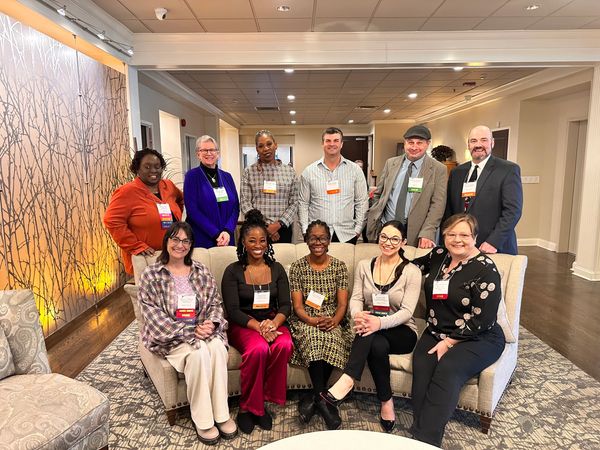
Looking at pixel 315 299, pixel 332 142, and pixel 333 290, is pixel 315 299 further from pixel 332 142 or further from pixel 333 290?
pixel 332 142

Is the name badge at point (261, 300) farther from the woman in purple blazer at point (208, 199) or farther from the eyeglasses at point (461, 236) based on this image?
the eyeglasses at point (461, 236)

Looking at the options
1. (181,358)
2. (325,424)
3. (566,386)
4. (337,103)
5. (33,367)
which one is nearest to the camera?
(33,367)

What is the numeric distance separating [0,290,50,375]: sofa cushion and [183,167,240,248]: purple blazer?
4.20 ft

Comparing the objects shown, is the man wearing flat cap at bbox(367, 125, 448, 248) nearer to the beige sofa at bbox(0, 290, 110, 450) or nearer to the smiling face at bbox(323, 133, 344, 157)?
the smiling face at bbox(323, 133, 344, 157)

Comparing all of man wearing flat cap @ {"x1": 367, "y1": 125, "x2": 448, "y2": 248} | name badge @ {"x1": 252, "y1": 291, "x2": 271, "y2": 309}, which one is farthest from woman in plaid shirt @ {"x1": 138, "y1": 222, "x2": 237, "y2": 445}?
man wearing flat cap @ {"x1": 367, "y1": 125, "x2": 448, "y2": 248}

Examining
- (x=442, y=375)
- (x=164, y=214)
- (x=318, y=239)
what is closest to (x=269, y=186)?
(x=164, y=214)

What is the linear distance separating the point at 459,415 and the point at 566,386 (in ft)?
3.03

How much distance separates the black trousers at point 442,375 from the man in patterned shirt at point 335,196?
1198mm

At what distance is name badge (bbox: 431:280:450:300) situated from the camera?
2.19 m

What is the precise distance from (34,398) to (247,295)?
45.5 inches

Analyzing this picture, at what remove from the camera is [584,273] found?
5.27 meters

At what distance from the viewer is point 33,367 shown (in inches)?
74.5

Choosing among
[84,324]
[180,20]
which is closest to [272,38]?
[180,20]

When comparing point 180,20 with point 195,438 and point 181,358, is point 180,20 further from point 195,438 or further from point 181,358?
point 195,438
